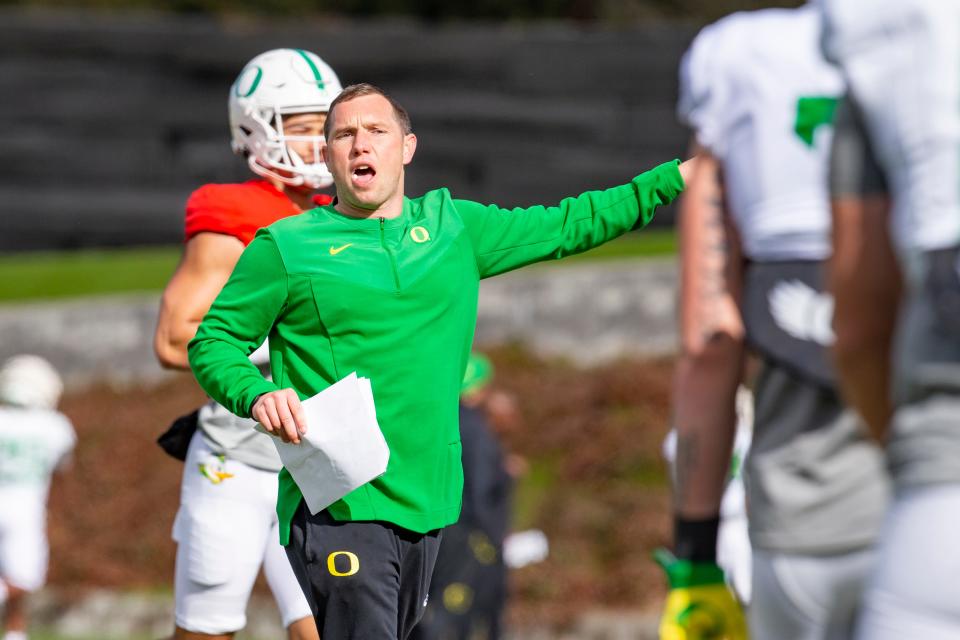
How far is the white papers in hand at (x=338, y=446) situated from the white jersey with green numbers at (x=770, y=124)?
1018 mm

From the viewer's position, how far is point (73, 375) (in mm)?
14875

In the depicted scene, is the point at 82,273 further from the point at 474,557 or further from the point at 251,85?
the point at 251,85

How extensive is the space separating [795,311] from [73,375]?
12.2m

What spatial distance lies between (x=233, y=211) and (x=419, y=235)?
1.06 m

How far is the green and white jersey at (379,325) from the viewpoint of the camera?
4250 mm

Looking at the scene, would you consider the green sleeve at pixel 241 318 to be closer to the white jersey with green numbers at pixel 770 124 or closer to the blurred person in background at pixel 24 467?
the white jersey with green numbers at pixel 770 124

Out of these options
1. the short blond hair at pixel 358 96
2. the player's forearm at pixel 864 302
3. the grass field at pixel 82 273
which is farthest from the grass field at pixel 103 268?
the player's forearm at pixel 864 302

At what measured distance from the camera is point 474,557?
350 inches

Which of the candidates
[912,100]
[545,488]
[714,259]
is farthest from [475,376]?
[912,100]

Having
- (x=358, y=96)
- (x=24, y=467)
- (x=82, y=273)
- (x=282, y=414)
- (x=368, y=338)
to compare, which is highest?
(x=358, y=96)

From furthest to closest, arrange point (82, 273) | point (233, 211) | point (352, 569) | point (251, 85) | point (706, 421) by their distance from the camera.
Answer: point (82, 273)
point (251, 85)
point (233, 211)
point (352, 569)
point (706, 421)

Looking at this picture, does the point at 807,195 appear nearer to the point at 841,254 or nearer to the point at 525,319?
the point at 841,254

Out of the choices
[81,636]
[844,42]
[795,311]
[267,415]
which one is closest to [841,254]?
[844,42]

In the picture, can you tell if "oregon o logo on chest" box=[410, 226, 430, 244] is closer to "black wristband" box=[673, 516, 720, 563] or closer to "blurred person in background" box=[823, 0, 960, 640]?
"black wristband" box=[673, 516, 720, 563]
